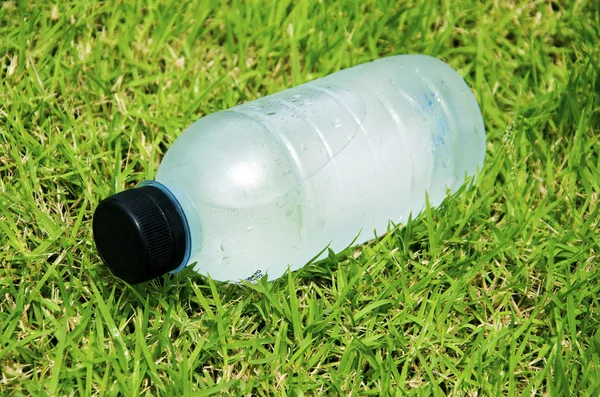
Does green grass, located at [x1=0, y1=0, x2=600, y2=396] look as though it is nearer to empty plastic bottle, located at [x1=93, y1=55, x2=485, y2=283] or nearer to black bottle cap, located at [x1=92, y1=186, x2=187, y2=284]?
empty plastic bottle, located at [x1=93, y1=55, x2=485, y2=283]

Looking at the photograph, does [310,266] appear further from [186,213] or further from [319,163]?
[186,213]

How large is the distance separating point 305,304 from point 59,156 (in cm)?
98

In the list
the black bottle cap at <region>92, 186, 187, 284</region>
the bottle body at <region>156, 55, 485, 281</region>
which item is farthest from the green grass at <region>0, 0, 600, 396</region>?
the black bottle cap at <region>92, 186, 187, 284</region>

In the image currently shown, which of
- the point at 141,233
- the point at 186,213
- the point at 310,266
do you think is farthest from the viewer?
the point at 310,266

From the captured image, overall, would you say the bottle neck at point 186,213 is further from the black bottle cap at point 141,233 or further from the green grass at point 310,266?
the green grass at point 310,266

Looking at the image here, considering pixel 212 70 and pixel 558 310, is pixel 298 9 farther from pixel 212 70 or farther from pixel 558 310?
pixel 558 310

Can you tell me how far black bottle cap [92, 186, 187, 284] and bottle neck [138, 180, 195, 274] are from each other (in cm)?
1

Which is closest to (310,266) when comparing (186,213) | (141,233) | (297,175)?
(297,175)

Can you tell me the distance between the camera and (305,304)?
2.23 metres

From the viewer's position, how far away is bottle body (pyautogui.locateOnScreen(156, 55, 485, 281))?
200cm

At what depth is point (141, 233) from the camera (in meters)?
1.83

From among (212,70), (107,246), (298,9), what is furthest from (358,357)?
(298,9)

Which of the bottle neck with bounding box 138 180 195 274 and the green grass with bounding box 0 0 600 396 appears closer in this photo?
the bottle neck with bounding box 138 180 195 274

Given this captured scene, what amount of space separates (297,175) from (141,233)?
1.60 ft
